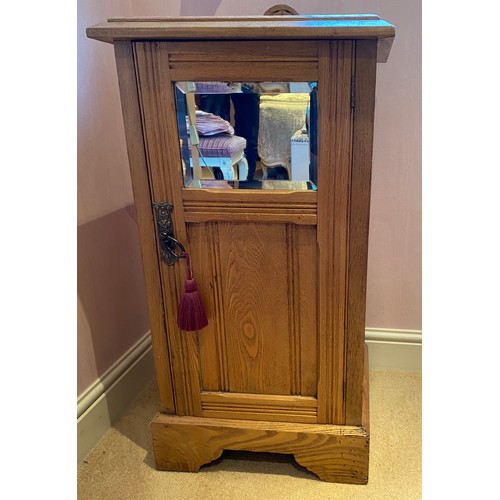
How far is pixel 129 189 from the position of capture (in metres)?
1.43

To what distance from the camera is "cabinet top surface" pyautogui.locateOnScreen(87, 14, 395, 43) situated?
0.83 meters

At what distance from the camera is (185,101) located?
3.11 feet

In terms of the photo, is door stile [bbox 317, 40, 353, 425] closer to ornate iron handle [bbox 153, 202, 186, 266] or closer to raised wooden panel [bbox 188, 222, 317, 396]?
raised wooden panel [bbox 188, 222, 317, 396]

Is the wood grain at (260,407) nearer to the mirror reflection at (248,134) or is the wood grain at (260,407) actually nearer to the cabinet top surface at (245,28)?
the mirror reflection at (248,134)

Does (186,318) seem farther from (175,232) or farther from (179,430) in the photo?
(179,430)

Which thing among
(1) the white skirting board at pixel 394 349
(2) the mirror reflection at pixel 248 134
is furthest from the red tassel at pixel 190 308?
(1) the white skirting board at pixel 394 349

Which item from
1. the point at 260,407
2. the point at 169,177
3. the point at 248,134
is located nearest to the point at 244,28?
the point at 248,134

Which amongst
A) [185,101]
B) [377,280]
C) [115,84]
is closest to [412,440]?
[377,280]

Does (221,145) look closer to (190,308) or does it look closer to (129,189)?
(190,308)

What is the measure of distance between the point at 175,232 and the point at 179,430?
1.60 ft

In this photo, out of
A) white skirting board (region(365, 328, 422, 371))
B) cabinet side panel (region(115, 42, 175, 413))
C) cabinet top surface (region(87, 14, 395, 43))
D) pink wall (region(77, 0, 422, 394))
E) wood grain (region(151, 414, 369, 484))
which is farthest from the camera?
white skirting board (region(365, 328, 422, 371))

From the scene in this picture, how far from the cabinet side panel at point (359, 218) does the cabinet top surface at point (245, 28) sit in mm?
38

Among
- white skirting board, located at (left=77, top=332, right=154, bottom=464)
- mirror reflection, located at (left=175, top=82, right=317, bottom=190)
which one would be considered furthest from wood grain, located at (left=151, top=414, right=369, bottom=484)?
mirror reflection, located at (left=175, top=82, right=317, bottom=190)

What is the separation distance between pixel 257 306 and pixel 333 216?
0.87ft
